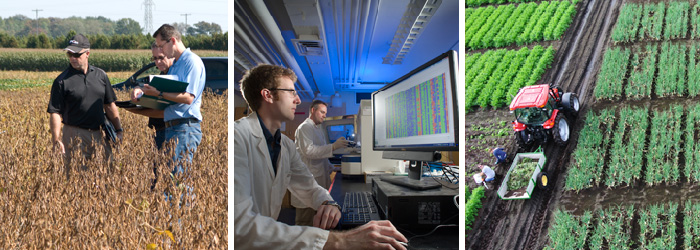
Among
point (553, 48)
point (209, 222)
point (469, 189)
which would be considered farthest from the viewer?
point (553, 48)

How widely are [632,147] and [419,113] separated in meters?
2.08

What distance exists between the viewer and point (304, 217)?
151 cm

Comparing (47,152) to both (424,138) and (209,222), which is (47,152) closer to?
(209,222)

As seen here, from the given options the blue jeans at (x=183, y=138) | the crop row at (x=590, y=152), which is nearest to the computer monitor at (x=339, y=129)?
the blue jeans at (x=183, y=138)

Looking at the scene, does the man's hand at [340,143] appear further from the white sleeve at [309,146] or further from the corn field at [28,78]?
the corn field at [28,78]

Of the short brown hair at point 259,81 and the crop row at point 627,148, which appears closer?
the short brown hair at point 259,81

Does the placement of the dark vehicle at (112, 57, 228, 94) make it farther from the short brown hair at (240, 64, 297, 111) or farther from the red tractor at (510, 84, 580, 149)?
the red tractor at (510, 84, 580, 149)

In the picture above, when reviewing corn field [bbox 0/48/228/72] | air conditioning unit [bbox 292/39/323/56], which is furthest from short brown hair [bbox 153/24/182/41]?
air conditioning unit [bbox 292/39/323/56]

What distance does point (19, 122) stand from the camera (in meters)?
2.76

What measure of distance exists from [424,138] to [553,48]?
210cm

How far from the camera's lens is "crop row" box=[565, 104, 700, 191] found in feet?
8.49

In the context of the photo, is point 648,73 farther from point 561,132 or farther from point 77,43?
point 77,43

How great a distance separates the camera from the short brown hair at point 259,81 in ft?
4.41

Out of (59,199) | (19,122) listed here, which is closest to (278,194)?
(59,199)
